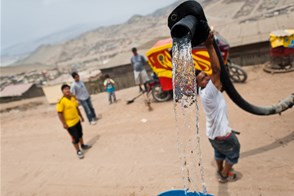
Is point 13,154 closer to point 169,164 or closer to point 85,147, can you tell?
point 85,147

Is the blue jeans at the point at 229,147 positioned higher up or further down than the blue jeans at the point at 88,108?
higher up

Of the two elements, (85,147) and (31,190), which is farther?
(85,147)

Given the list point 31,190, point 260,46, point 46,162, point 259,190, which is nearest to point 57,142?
point 46,162

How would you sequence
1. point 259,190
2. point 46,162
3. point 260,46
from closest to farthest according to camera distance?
point 259,190 → point 46,162 → point 260,46

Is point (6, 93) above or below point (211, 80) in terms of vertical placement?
below

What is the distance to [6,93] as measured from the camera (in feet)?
59.2

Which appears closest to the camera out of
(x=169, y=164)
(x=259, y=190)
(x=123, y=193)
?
A: (x=259, y=190)

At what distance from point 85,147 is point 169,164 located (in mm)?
2732

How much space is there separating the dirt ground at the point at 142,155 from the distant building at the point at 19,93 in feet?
29.7

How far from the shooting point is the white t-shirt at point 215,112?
3221 mm

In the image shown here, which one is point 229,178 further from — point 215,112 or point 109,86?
point 109,86

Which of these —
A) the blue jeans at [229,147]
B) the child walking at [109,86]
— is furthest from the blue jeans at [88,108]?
the blue jeans at [229,147]

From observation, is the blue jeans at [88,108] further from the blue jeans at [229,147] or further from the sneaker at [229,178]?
the blue jeans at [229,147]

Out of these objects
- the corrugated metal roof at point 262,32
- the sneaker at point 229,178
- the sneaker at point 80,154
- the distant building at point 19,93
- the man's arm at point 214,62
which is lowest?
the distant building at point 19,93
